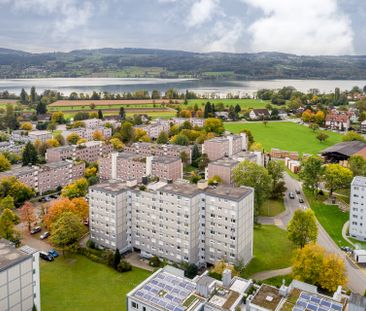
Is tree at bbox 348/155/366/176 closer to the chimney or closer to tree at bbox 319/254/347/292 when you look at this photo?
tree at bbox 319/254/347/292

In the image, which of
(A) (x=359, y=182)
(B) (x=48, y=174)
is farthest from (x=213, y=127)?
(A) (x=359, y=182)

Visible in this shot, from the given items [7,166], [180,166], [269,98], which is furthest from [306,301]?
[269,98]

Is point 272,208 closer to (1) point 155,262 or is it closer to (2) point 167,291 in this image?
(1) point 155,262

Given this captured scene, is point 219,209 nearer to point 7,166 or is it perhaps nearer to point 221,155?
point 221,155

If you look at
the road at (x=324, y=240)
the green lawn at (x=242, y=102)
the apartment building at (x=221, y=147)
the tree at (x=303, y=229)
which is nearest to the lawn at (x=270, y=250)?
the tree at (x=303, y=229)

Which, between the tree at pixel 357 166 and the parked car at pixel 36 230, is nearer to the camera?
the parked car at pixel 36 230

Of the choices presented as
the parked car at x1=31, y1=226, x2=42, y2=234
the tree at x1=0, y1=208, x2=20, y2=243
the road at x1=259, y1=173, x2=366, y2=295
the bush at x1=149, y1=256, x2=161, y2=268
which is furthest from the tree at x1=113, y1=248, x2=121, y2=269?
the road at x1=259, y1=173, x2=366, y2=295

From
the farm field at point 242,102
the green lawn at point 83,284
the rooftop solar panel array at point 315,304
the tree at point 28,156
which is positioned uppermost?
the farm field at point 242,102

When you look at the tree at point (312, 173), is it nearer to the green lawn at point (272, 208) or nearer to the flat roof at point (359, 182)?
the green lawn at point (272, 208)
